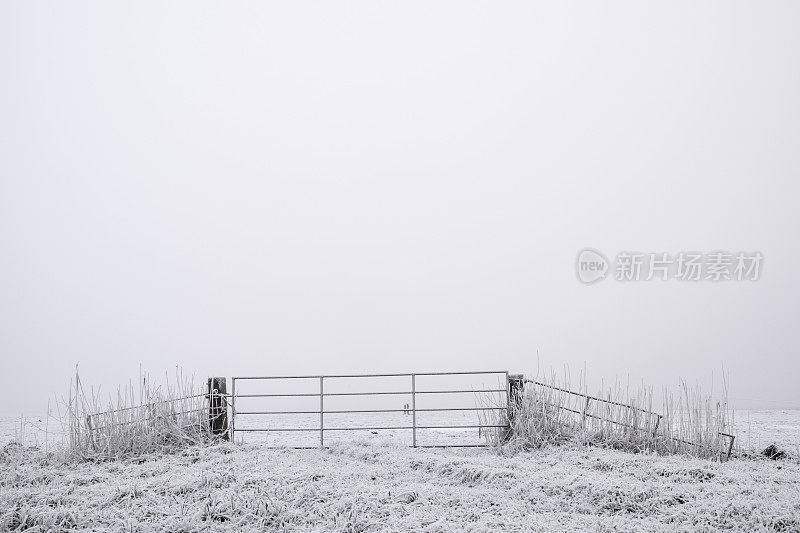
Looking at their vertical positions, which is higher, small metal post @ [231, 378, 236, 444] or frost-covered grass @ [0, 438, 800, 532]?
small metal post @ [231, 378, 236, 444]

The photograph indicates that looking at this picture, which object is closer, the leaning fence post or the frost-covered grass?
the frost-covered grass

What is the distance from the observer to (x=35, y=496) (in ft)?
21.6

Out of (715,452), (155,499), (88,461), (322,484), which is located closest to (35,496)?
(155,499)

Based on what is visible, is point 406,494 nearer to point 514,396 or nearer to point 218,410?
point 514,396

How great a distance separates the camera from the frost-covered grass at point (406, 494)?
5.75m

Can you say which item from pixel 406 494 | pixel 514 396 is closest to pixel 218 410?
pixel 406 494

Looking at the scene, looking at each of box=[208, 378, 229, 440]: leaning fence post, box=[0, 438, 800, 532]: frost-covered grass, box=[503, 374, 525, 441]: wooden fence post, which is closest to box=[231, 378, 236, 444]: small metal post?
box=[208, 378, 229, 440]: leaning fence post

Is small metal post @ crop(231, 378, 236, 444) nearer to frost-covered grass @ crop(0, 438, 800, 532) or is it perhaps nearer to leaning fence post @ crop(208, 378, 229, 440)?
leaning fence post @ crop(208, 378, 229, 440)

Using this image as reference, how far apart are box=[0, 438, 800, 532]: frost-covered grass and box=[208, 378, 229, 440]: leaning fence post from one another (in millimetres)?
1213

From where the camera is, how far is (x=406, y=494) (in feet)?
21.0

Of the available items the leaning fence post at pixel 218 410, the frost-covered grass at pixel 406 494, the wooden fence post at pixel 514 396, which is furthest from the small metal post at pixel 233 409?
the wooden fence post at pixel 514 396

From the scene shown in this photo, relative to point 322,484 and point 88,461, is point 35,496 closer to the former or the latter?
point 88,461

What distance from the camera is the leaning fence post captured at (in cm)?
953

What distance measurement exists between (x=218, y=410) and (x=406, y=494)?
14.1 feet
